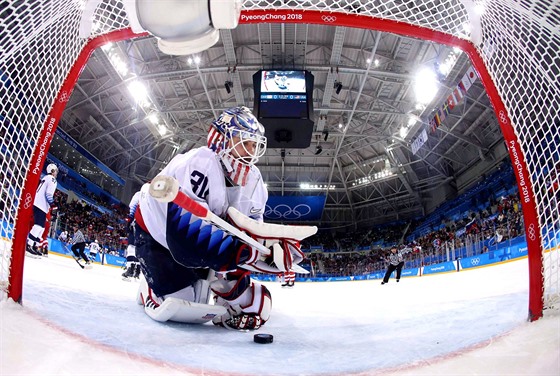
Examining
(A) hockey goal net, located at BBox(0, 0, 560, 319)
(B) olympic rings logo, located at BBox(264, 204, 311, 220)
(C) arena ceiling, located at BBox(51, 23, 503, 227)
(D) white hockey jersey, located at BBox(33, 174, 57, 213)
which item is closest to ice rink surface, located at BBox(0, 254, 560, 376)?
(A) hockey goal net, located at BBox(0, 0, 560, 319)

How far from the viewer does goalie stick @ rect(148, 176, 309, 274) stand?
116 cm

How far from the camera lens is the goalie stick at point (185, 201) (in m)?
1.16

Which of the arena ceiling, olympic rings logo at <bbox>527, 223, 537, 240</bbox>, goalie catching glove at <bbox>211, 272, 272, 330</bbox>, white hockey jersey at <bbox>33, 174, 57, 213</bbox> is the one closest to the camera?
olympic rings logo at <bbox>527, 223, 537, 240</bbox>

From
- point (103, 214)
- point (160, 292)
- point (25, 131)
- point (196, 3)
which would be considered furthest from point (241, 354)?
point (103, 214)

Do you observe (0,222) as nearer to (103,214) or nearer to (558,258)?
(558,258)

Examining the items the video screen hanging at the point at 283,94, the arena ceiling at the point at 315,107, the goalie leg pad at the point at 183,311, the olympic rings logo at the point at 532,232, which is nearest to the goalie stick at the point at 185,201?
the goalie leg pad at the point at 183,311

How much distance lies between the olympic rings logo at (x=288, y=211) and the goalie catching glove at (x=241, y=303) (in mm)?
17589

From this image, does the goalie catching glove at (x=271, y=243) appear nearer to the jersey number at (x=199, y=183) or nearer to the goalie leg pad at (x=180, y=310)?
the jersey number at (x=199, y=183)

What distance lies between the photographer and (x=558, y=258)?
4.76ft

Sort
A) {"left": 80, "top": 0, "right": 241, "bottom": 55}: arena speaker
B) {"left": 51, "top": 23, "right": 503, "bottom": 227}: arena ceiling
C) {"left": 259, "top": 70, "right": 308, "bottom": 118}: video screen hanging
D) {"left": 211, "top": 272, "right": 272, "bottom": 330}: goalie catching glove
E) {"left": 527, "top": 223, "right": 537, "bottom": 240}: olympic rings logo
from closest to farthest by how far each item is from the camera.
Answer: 1. {"left": 80, "top": 0, "right": 241, "bottom": 55}: arena speaker
2. {"left": 527, "top": 223, "right": 537, "bottom": 240}: olympic rings logo
3. {"left": 211, "top": 272, "right": 272, "bottom": 330}: goalie catching glove
4. {"left": 259, "top": 70, "right": 308, "bottom": 118}: video screen hanging
5. {"left": 51, "top": 23, "right": 503, "bottom": 227}: arena ceiling

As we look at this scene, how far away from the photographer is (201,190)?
1.63 meters

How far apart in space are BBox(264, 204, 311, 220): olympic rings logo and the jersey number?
1801 cm

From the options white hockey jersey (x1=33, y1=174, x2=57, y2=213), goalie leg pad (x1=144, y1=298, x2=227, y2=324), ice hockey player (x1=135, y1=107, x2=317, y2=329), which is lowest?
goalie leg pad (x1=144, y1=298, x2=227, y2=324)

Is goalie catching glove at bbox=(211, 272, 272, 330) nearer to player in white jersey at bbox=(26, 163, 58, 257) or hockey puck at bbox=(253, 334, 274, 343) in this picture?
hockey puck at bbox=(253, 334, 274, 343)
